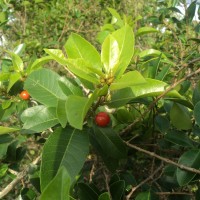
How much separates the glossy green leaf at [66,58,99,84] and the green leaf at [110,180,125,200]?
0.36 m

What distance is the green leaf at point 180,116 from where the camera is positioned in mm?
1299

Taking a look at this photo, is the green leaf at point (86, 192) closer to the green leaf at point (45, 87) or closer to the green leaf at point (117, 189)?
the green leaf at point (117, 189)

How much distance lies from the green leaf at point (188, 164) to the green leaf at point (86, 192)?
0.28 meters

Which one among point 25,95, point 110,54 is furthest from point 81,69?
point 25,95

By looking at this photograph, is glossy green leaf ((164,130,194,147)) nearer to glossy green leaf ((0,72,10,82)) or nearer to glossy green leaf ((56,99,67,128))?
glossy green leaf ((56,99,67,128))

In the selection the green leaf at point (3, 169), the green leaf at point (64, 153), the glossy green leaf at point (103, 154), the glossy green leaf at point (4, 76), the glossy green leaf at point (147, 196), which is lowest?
the green leaf at point (3, 169)

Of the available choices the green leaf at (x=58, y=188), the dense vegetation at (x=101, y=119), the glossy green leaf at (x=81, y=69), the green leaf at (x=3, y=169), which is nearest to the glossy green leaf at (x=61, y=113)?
the dense vegetation at (x=101, y=119)

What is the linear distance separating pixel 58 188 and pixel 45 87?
546 mm

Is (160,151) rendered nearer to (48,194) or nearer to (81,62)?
(81,62)

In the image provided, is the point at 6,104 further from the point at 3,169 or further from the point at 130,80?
the point at 130,80

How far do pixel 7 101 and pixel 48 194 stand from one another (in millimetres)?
952

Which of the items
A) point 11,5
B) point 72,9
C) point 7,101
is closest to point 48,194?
point 7,101

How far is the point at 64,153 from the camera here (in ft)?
3.35

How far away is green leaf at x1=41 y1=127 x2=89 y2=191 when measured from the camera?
97 cm
